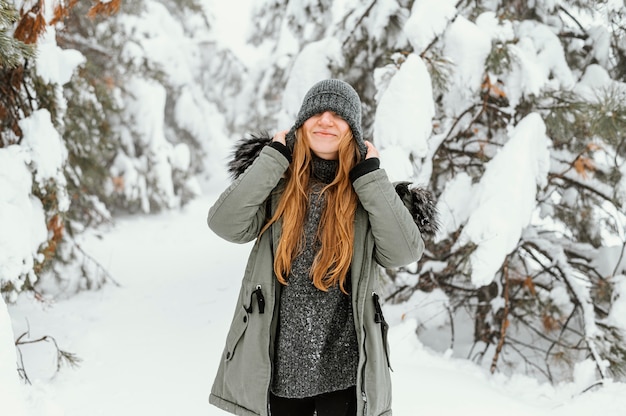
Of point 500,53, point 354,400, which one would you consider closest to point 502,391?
point 354,400

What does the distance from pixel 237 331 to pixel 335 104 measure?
0.95 meters

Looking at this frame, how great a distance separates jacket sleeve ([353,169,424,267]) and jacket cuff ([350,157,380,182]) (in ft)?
0.06

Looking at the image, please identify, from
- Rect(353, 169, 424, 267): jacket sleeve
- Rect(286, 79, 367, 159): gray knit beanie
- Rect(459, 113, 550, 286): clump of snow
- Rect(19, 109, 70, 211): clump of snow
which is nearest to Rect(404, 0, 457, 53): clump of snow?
Rect(459, 113, 550, 286): clump of snow

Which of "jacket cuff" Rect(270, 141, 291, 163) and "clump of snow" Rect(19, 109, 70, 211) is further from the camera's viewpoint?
"clump of snow" Rect(19, 109, 70, 211)

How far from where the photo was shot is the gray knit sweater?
1950 millimetres

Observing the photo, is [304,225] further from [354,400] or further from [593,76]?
[593,76]

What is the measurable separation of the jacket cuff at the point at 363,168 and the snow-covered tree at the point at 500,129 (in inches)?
49.6

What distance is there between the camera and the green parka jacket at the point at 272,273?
188 cm

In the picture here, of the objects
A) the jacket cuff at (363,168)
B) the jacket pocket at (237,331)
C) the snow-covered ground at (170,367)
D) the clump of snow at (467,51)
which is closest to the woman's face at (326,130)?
the jacket cuff at (363,168)

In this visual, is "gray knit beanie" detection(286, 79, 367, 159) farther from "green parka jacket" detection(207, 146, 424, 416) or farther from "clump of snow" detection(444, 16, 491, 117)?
"clump of snow" detection(444, 16, 491, 117)

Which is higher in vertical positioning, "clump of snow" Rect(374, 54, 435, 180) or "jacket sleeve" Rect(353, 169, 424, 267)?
"clump of snow" Rect(374, 54, 435, 180)

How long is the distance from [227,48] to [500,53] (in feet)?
43.6

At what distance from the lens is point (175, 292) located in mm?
5680

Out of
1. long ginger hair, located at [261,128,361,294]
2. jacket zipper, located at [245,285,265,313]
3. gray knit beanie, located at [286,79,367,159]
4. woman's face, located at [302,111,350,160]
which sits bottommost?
jacket zipper, located at [245,285,265,313]
